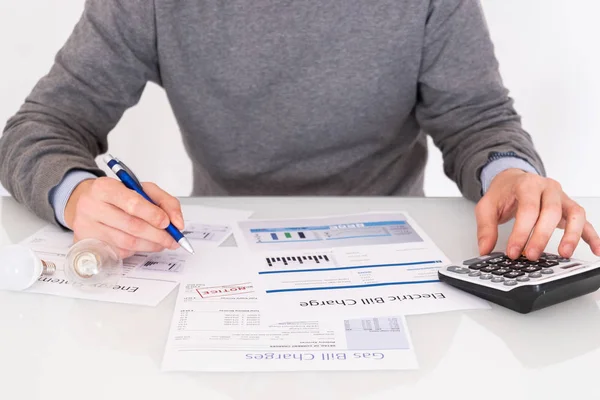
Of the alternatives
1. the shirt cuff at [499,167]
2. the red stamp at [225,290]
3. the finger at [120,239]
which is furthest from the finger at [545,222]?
the finger at [120,239]

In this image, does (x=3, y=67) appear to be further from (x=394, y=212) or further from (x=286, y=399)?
(x=286, y=399)

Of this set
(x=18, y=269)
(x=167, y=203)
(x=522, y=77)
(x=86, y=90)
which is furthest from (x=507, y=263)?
(x=522, y=77)

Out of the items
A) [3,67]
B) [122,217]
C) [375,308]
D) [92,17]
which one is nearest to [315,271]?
[375,308]

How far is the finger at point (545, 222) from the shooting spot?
69cm

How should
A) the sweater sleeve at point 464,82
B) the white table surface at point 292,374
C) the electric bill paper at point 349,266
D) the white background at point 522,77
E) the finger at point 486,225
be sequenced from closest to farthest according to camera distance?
1. the white table surface at point 292,374
2. the electric bill paper at point 349,266
3. the finger at point 486,225
4. the sweater sleeve at point 464,82
5. the white background at point 522,77

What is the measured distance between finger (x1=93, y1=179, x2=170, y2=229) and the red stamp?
9 centimetres

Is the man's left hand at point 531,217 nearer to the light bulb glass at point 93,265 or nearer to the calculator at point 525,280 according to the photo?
the calculator at point 525,280

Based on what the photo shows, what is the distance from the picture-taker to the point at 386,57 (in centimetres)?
103

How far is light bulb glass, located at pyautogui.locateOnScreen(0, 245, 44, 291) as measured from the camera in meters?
0.66

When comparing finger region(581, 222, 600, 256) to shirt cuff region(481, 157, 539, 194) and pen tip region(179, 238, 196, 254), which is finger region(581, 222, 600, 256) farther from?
pen tip region(179, 238, 196, 254)

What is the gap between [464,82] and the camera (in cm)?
102

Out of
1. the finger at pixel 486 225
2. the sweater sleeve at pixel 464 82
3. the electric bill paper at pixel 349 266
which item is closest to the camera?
the electric bill paper at pixel 349 266

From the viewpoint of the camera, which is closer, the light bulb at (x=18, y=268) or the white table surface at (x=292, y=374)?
the white table surface at (x=292, y=374)

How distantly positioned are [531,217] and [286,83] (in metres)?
0.46
